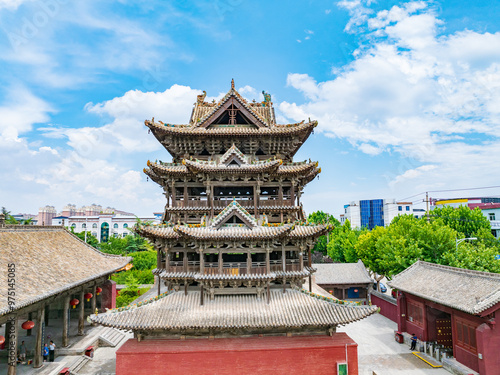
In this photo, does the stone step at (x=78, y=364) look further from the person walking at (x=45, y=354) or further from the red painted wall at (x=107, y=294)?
the red painted wall at (x=107, y=294)

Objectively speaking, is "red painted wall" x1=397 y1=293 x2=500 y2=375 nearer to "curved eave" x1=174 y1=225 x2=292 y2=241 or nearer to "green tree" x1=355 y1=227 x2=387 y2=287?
"curved eave" x1=174 y1=225 x2=292 y2=241

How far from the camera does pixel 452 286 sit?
88.1ft

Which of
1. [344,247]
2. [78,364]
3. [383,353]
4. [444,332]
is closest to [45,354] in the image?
[78,364]

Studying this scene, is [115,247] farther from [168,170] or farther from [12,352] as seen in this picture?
[168,170]

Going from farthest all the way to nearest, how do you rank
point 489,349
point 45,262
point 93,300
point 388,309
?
point 388,309
point 93,300
point 45,262
point 489,349

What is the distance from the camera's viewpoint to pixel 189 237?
2083 cm

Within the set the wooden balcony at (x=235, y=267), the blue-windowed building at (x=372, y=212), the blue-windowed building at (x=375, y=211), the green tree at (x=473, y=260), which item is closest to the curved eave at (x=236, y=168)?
the wooden balcony at (x=235, y=267)

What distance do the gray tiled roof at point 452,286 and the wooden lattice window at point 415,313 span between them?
178 cm

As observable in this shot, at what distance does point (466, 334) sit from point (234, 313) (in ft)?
58.8

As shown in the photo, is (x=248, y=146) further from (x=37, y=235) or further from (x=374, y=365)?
(x=37, y=235)

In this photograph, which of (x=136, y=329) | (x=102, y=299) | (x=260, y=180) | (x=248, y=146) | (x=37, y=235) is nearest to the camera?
(x=136, y=329)

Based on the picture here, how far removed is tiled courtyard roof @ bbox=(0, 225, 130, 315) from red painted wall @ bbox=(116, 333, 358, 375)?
7.50 m

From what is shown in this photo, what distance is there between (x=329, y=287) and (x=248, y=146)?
28.9 meters

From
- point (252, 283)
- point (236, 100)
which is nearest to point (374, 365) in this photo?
point (252, 283)
